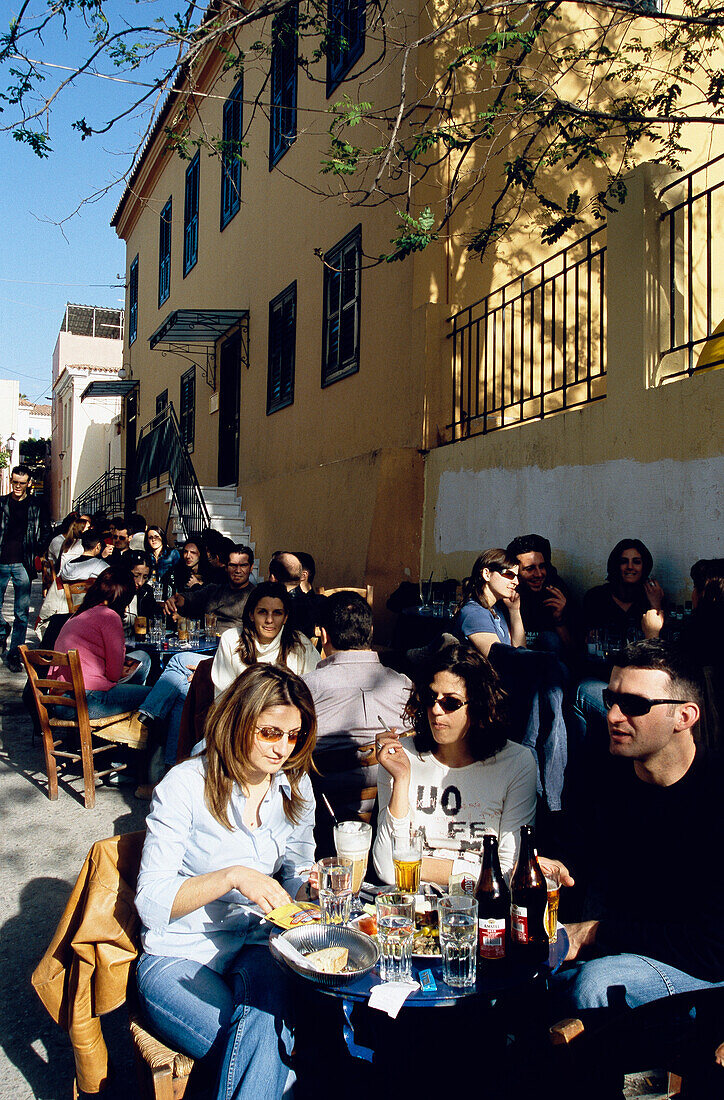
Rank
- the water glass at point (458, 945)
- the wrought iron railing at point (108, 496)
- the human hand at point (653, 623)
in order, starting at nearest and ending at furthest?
the water glass at point (458, 945)
the human hand at point (653, 623)
the wrought iron railing at point (108, 496)

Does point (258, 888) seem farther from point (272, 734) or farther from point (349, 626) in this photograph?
point (349, 626)

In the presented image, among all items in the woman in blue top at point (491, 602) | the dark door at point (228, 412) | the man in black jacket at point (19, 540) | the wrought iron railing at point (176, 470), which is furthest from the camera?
the dark door at point (228, 412)

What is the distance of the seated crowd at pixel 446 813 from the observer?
242cm

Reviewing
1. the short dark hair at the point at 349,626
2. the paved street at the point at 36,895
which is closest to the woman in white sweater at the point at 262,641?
the short dark hair at the point at 349,626

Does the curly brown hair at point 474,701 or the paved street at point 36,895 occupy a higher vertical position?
the curly brown hair at point 474,701

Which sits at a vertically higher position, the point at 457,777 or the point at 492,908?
the point at 457,777

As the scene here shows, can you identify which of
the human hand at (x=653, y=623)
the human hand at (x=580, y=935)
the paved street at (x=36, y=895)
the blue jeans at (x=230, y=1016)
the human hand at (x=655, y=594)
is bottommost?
the paved street at (x=36, y=895)

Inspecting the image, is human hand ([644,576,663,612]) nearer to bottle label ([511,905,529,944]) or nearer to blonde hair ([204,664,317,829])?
blonde hair ([204,664,317,829])

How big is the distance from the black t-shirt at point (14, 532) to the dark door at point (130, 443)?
39.2ft

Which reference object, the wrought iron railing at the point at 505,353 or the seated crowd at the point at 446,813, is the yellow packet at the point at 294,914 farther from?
the wrought iron railing at the point at 505,353

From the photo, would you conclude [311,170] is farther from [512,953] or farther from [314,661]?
[512,953]

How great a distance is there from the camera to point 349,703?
13.2ft

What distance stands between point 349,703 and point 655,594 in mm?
2433

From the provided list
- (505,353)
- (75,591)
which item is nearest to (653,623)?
(505,353)
